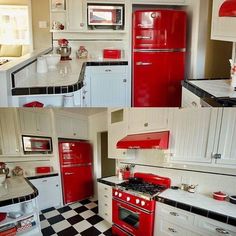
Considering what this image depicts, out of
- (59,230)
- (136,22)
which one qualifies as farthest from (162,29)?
(59,230)

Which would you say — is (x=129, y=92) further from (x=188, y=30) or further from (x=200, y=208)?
(x=200, y=208)

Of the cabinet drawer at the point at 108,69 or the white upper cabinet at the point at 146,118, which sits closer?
the white upper cabinet at the point at 146,118

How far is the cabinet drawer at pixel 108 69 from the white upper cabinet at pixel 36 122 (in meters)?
1.88

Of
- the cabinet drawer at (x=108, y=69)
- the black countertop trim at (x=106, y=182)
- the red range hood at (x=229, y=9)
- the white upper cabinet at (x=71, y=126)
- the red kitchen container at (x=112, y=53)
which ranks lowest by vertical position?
the black countertop trim at (x=106, y=182)

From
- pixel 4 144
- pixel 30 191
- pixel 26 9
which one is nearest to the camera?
pixel 4 144

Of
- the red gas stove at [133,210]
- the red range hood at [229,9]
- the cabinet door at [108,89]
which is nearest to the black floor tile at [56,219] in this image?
the red gas stove at [133,210]

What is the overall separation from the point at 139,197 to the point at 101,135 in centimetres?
66

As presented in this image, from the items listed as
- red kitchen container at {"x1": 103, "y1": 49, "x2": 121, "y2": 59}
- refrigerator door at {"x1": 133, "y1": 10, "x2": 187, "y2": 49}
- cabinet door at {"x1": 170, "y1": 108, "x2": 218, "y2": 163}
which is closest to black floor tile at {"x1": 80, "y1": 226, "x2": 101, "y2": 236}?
cabinet door at {"x1": 170, "y1": 108, "x2": 218, "y2": 163}

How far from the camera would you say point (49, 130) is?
1.10m

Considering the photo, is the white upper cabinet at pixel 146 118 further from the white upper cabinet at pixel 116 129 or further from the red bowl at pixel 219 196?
the red bowl at pixel 219 196

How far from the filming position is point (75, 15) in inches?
121

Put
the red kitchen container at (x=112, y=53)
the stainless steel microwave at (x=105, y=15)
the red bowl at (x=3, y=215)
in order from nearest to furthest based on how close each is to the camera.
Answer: the red bowl at (x=3, y=215) < the stainless steel microwave at (x=105, y=15) < the red kitchen container at (x=112, y=53)

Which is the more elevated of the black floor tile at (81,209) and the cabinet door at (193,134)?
the cabinet door at (193,134)

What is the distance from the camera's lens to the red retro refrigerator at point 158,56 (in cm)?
276
